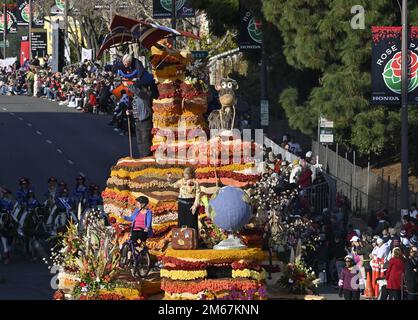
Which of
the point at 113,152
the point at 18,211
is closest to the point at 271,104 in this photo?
the point at 113,152

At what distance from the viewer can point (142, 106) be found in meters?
29.7

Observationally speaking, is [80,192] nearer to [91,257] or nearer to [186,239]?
[91,257]

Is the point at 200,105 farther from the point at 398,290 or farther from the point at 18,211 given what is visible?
the point at 18,211

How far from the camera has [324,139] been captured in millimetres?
44438

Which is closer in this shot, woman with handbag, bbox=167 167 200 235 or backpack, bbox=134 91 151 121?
woman with handbag, bbox=167 167 200 235

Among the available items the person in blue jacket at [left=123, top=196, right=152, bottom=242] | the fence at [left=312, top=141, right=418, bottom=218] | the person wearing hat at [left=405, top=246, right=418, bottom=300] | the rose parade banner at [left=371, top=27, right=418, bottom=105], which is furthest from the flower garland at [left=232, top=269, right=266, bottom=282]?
the fence at [left=312, top=141, right=418, bottom=218]

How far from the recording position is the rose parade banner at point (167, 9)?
6712cm

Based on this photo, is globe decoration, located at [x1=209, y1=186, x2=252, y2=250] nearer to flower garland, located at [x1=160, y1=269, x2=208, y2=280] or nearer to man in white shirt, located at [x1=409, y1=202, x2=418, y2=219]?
flower garland, located at [x1=160, y1=269, x2=208, y2=280]

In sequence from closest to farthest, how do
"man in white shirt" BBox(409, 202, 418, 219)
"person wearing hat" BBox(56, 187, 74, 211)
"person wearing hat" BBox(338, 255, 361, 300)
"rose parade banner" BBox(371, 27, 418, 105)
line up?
"person wearing hat" BBox(338, 255, 361, 300)
"man in white shirt" BBox(409, 202, 418, 219)
"rose parade banner" BBox(371, 27, 418, 105)
"person wearing hat" BBox(56, 187, 74, 211)

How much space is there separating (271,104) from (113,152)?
7.31 meters

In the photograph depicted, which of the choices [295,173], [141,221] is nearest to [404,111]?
[295,173]

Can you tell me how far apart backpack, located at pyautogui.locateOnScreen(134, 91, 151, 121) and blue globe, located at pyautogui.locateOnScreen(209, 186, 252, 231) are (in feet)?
17.9

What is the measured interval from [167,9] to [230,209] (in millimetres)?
43728

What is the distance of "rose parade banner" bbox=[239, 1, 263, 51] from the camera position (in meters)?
54.4
